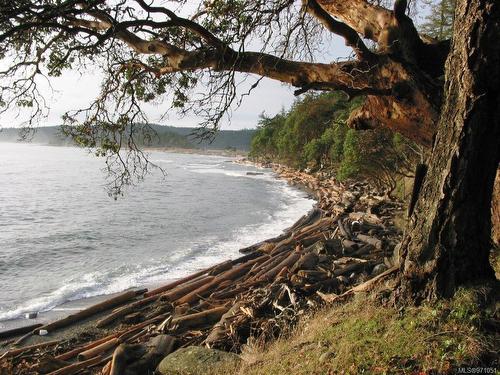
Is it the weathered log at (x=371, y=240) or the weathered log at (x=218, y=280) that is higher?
the weathered log at (x=371, y=240)

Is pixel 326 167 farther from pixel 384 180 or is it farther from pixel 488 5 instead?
pixel 488 5

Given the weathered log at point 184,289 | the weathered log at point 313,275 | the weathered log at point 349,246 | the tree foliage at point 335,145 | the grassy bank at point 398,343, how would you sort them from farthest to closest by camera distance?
the tree foliage at point 335,145, the weathered log at point 349,246, the weathered log at point 184,289, the weathered log at point 313,275, the grassy bank at point 398,343

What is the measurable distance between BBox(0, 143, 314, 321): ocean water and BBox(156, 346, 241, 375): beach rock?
8.03 m

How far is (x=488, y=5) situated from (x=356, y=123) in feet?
11.3

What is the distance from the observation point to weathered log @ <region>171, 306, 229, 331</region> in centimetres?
928

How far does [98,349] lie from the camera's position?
8812 millimetres

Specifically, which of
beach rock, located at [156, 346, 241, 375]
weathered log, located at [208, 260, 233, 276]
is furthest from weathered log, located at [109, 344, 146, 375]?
weathered log, located at [208, 260, 233, 276]

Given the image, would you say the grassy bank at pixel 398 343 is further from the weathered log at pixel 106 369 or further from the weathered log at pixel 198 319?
the weathered log at pixel 198 319

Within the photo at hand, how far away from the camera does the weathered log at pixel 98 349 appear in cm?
860

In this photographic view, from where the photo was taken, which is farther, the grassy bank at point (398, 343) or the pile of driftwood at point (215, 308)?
the pile of driftwood at point (215, 308)

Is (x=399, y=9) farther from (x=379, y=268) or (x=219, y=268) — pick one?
(x=219, y=268)

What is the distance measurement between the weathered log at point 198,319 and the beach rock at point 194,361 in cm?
193

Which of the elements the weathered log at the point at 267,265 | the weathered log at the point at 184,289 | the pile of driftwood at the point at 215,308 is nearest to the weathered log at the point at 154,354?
the pile of driftwood at the point at 215,308

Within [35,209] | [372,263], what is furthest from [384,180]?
[35,209]
